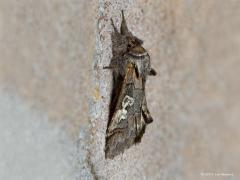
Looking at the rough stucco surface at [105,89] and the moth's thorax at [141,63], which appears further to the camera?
the moth's thorax at [141,63]

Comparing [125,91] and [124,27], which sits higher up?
[124,27]

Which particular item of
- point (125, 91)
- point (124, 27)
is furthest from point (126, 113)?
point (124, 27)

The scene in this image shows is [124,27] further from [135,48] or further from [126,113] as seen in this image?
[126,113]

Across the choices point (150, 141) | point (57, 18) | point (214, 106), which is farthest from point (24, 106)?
point (214, 106)

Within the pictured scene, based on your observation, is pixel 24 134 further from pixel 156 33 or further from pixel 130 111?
pixel 156 33

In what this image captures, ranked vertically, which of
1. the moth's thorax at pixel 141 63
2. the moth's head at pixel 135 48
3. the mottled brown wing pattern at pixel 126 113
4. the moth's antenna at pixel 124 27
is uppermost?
the moth's antenna at pixel 124 27
